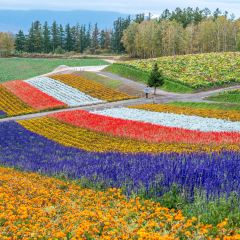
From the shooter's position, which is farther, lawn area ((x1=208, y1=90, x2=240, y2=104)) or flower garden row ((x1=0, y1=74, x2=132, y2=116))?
flower garden row ((x1=0, y1=74, x2=132, y2=116))

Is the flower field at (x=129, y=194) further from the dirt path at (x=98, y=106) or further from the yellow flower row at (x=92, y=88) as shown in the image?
the yellow flower row at (x=92, y=88)

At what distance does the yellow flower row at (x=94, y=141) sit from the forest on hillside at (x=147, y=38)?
85.8m

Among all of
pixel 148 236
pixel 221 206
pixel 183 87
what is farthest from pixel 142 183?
pixel 183 87

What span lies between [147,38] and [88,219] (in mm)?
124283

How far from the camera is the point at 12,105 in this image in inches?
2317

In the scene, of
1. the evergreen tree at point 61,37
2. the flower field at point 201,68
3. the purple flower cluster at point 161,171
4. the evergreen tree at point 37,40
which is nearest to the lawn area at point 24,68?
the flower field at point 201,68

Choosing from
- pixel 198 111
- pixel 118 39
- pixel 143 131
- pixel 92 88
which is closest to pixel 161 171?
pixel 143 131

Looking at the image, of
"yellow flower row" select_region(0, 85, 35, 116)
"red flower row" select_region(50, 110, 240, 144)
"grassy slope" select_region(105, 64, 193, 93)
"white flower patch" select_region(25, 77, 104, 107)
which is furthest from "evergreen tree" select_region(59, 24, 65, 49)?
"red flower row" select_region(50, 110, 240, 144)

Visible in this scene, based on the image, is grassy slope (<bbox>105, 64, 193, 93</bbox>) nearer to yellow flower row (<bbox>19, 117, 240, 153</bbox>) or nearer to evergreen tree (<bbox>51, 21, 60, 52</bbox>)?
yellow flower row (<bbox>19, 117, 240, 153</bbox>)

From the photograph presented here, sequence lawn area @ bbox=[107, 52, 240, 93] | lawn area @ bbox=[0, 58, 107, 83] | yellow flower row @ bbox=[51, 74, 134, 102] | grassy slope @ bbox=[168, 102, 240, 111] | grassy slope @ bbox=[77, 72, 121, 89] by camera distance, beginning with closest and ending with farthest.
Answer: grassy slope @ bbox=[168, 102, 240, 111], yellow flower row @ bbox=[51, 74, 134, 102], lawn area @ bbox=[107, 52, 240, 93], grassy slope @ bbox=[77, 72, 121, 89], lawn area @ bbox=[0, 58, 107, 83]

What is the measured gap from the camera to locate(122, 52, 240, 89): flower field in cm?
6512

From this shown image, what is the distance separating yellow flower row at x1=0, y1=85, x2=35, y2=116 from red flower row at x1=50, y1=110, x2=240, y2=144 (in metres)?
8.91

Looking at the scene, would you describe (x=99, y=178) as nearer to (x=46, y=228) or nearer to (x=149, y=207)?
(x=149, y=207)

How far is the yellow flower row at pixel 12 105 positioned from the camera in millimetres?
54406
